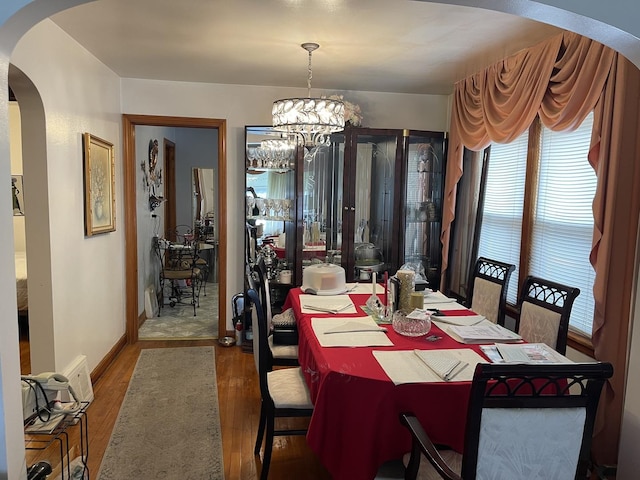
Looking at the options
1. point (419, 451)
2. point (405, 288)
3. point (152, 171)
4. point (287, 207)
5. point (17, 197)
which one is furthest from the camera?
point (152, 171)

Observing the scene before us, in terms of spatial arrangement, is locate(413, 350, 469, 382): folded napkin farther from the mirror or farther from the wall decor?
the mirror

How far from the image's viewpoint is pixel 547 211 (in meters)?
3.01

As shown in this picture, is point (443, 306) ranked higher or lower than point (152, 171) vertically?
lower

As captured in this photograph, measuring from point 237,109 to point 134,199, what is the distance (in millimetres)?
1234

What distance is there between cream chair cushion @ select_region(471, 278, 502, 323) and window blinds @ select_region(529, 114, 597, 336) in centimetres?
38

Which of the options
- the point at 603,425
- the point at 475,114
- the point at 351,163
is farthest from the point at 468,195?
the point at 603,425

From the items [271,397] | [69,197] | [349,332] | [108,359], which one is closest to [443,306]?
[349,332]

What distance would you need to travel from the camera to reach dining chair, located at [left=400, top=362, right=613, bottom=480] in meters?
1.31

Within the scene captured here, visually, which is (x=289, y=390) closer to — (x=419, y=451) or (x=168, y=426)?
(x=419, y=451)

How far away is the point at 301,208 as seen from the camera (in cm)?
396

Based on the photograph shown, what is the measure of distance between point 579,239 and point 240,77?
9.26 ft

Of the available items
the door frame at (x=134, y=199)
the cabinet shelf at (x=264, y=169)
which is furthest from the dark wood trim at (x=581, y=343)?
the door frame at (x=134, y=199)

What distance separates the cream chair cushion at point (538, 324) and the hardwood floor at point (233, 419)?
1.31m

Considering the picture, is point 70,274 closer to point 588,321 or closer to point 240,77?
point 240,77
